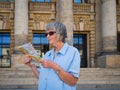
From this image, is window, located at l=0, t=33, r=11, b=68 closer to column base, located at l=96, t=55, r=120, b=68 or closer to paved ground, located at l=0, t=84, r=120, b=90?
column base, located at l=96, t=55, r=120, b=68

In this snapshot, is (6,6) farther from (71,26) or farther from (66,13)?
(71,26)

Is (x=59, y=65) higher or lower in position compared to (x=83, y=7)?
lower

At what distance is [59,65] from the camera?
3865 millimetres

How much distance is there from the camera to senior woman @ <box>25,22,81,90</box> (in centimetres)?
380

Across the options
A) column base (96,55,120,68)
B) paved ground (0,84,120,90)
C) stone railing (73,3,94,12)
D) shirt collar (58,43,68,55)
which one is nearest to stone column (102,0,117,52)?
column base (96,55,120,68)

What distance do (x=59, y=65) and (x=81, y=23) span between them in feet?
96.8

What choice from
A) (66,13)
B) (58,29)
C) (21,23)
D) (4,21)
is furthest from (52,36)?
(4,21)

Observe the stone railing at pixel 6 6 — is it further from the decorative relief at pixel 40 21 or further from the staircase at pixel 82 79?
the staircase at pixel 82 79

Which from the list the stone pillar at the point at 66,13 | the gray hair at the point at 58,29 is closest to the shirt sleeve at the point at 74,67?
the gray hair at the point at 58,29

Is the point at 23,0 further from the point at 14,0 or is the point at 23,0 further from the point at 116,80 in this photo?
the point at 116,80

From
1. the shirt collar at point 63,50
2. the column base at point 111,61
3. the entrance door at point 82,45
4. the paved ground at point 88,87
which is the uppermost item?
the shirt collar at point 63,50

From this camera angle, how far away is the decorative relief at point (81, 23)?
33062 millimetres

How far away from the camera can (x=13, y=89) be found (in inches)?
790

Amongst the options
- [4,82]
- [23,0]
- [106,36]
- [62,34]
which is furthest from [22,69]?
[62,34]
